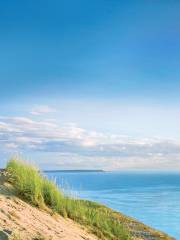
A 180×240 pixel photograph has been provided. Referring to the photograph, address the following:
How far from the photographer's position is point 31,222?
12742 mm

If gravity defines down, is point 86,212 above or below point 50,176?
below

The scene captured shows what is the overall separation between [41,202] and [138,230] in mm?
10820

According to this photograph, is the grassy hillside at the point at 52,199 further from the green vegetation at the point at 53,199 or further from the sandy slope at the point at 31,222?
the sandy slope at the point at 31,222

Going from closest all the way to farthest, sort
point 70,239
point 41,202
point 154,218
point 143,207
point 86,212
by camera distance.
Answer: point 70,239, point 41,202, point 86,212, point 154,218, point 143,207

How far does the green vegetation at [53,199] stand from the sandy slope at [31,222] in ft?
1.52

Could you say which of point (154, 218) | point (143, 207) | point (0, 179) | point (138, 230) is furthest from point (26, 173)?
point (143, 207)

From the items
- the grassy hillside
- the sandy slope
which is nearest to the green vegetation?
the grassy hillside

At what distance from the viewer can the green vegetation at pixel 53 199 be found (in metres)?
14.9

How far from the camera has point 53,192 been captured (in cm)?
1548

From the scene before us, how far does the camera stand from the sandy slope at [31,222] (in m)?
11.9

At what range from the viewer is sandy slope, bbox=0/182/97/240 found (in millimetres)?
11867

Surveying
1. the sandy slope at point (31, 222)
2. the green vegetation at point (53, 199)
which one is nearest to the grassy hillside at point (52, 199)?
the green vegetation at point (53, 199)

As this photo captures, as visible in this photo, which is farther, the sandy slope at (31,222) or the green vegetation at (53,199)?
the green vegetation at (53,199)

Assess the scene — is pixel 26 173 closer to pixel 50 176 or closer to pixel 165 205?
pixel 50 176
